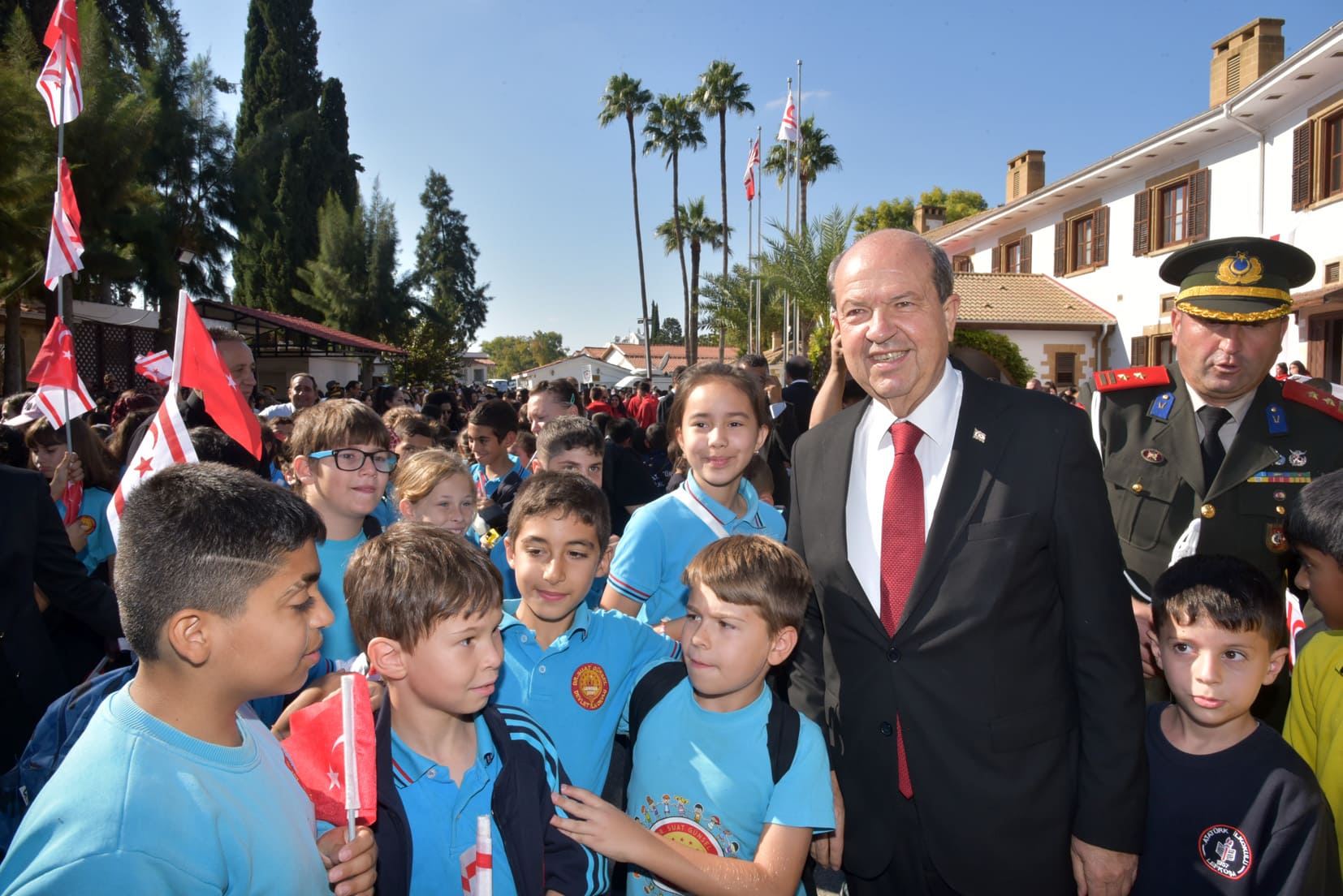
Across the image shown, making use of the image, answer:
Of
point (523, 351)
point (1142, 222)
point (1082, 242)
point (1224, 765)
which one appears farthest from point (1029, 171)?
point (523, 351)

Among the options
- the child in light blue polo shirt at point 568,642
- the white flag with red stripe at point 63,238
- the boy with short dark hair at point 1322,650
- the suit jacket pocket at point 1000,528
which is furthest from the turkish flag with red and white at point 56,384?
the boy with short dark hair at point 1322,650

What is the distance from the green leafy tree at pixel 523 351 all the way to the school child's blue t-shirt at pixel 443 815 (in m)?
134

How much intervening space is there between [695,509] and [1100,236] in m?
21.5

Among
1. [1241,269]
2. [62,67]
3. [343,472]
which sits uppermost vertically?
[62,67]

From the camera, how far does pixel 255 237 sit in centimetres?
3962

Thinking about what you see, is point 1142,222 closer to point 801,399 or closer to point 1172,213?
point 1172,213

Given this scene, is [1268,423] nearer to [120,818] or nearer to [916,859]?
[916,859]

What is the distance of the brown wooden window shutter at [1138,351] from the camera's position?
1941 centimetres

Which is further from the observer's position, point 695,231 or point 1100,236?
point 695,231

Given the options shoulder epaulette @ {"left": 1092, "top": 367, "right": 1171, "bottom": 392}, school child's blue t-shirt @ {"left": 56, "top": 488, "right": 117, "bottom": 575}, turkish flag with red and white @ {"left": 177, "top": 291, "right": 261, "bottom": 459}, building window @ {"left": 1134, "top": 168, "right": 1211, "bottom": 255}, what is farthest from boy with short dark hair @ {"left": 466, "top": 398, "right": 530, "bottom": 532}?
building window @ {"left": 1134, "top": 168, "right": 1211, "bottom": 255}

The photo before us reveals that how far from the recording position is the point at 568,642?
254cm

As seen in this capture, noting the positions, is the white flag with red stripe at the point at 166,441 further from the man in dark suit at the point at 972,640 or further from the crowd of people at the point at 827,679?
the man in dark suit at the point at 972,640

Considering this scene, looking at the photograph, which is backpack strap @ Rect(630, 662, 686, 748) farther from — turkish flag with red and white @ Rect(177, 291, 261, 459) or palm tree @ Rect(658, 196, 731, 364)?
palm tree @ Rect(658, 196, 731, 364)

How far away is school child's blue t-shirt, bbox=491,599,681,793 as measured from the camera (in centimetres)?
246
